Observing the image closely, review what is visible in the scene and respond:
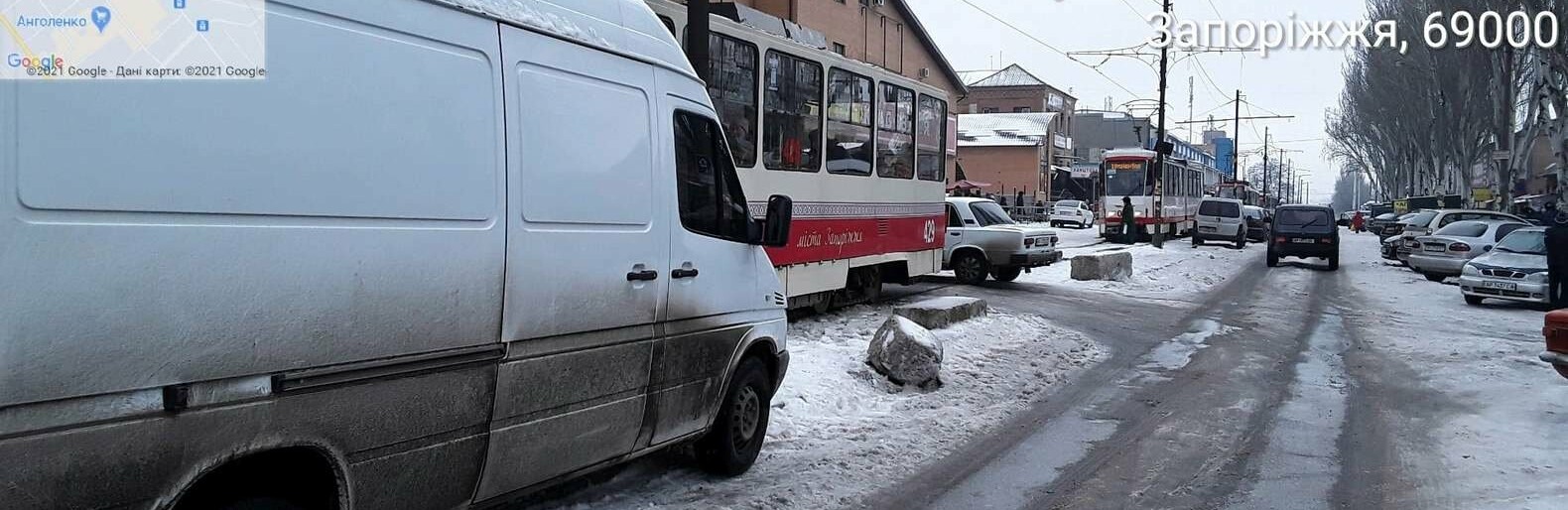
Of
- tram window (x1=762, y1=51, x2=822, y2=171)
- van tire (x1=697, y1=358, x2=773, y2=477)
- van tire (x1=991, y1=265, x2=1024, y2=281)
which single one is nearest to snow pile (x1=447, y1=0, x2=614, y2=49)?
van tire (x1=697, y1=358, x2=773, y2=477)

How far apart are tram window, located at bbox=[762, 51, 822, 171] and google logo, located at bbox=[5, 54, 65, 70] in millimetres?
8732

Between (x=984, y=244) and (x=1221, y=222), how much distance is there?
21523mm

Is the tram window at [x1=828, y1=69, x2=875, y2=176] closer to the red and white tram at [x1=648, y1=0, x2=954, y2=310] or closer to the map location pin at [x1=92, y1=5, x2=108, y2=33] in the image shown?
the red and white tram at [x1=648, y1=0, x2=954, y2=310]

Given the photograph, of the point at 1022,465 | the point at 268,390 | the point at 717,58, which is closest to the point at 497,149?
the point at 268,390

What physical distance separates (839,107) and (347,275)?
976 cm

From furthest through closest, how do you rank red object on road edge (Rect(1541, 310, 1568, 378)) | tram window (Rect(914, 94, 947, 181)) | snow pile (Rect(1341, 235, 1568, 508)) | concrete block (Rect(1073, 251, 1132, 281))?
concrete block (Rect(1073, 251, 1132, 281))
tram window (Rect(914, 94, 947, 181))
red object on road edge (Rect(1541, 310, 1568, 378))
snow pile (Rect(1341, 235, 1568, 508))

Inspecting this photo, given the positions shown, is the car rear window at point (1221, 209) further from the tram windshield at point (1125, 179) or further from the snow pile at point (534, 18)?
the snow pile at point (534, 18)

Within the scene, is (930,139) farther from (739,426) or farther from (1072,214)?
(1072,214)

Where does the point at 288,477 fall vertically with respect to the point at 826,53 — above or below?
below

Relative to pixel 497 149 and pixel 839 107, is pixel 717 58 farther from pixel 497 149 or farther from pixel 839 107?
pixel 497 149

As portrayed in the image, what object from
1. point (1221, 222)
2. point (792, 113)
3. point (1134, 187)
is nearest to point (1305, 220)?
point (1221, 222)

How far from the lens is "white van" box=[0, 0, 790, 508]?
9.14 feet

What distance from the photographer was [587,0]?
4.92 m

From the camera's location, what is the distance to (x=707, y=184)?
571 centimetres
